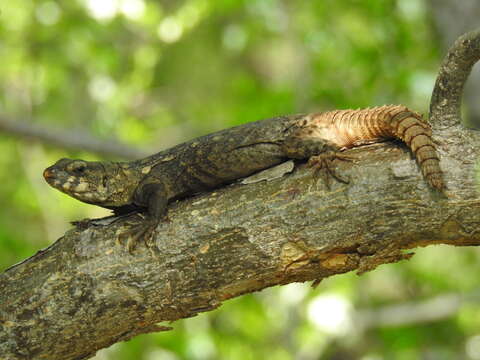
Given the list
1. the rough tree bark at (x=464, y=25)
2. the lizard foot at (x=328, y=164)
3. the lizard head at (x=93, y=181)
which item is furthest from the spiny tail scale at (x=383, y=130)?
the rough tree bark at (x=464, y=25)

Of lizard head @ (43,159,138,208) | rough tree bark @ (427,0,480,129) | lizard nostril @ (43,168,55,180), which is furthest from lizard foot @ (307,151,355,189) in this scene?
rough tree bark @ (427,0,480,129)

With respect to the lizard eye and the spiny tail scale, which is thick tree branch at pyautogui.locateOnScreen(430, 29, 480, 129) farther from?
the lizard eye

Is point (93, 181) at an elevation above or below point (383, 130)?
above

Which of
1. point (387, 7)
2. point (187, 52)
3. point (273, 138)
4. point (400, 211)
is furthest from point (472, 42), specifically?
point (187, 52)

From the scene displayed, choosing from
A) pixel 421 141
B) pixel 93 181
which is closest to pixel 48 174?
pixel 93 181

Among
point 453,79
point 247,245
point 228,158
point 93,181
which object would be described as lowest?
point 247,245

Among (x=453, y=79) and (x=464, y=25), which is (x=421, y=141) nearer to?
(x=453, y=79)
